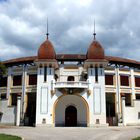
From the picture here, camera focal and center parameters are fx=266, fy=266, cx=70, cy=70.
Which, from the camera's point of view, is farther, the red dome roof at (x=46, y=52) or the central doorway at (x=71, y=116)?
the central doorway at (x=71, y=116)

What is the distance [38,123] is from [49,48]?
36.5ft

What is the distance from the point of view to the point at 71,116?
4000 cm

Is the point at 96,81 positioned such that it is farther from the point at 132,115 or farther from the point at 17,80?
the point at 17,80

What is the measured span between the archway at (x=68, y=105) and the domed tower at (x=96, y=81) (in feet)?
6.78

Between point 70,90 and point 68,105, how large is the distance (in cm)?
382

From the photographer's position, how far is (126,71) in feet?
148

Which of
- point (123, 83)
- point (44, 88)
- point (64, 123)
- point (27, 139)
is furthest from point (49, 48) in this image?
point (27, 139)

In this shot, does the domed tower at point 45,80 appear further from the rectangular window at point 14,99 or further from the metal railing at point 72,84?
the rectangular window at point 14,99

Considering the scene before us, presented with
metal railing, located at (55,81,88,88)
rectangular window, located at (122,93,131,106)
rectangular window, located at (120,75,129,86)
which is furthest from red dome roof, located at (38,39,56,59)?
rectangular window, located at (122,93,131,106)

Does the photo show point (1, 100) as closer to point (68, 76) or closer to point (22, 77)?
point (22, 77)

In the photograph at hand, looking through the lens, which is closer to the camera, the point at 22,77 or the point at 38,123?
the point at 38,123

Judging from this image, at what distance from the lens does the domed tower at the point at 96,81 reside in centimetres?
3728

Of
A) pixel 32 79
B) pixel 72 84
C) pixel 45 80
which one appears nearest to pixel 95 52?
pixel 72 84

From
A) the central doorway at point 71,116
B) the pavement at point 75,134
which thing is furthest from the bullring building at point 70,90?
the pavement at point 75,134
